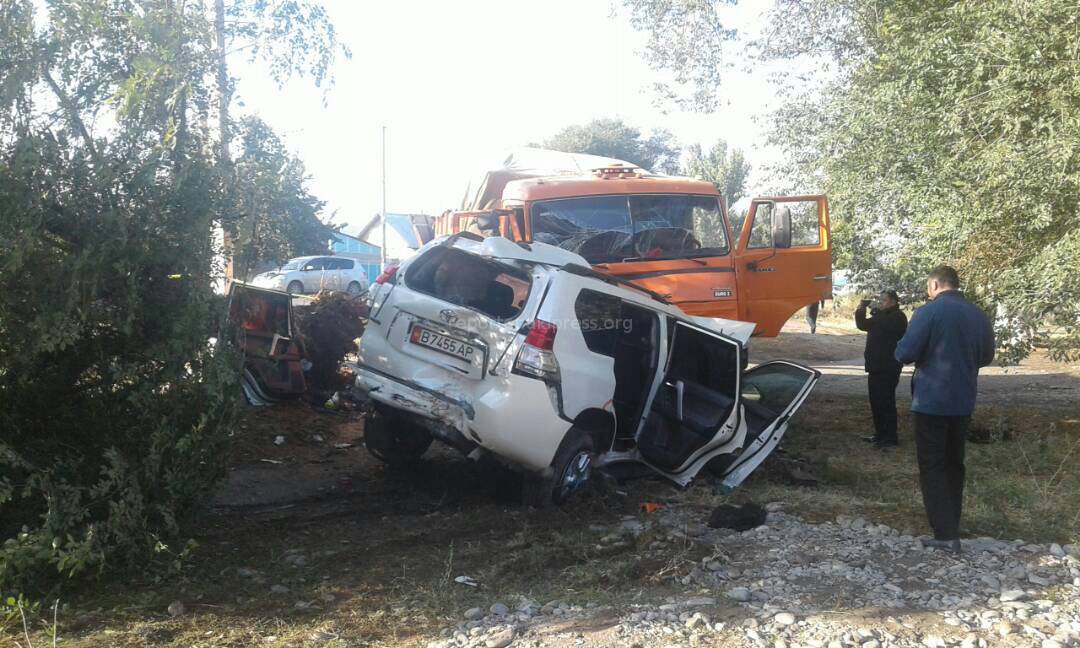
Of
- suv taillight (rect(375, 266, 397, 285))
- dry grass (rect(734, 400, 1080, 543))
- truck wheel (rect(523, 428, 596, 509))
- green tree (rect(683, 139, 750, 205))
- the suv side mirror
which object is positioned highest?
green tree (rect(683, 139, 750, 205))

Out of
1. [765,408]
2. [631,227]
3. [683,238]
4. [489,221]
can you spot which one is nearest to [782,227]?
[683,238]

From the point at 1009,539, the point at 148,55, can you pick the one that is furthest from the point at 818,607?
the point at 148,55

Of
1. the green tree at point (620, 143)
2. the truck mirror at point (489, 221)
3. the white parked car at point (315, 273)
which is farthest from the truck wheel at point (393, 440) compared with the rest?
the green tree at point (620, 143)

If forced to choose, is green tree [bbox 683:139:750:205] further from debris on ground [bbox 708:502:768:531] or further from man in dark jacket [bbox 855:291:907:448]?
debris on ground [bbox 708:502:768:531]

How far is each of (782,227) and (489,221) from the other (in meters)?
3.15

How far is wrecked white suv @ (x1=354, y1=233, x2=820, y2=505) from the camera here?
5.88 m

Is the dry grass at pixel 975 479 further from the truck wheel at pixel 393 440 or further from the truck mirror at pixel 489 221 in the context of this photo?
the truck mirror at pixel 489 221

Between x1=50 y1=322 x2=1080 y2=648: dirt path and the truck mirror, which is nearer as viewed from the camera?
x1=50 y1=322 x2=1080 y2=648: dirt path

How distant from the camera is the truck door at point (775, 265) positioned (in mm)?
9461

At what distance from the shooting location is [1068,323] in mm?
8617

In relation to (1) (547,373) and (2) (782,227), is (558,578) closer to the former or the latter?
(1) (547,373)

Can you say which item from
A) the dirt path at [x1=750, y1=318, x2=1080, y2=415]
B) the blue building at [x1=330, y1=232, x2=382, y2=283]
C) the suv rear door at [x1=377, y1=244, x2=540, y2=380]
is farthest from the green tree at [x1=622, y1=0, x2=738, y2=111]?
the blue building at [x1=330, y1=232, x2=382, y2=283]

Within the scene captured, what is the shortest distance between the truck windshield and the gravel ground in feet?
13.4

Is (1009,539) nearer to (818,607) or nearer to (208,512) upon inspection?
(818,607)
